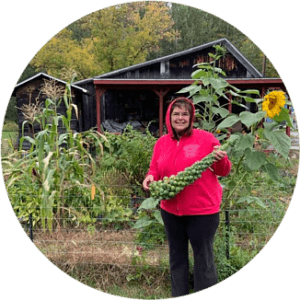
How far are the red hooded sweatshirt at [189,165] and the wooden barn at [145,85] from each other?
6.06 feet

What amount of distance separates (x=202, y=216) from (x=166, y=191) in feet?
1.02

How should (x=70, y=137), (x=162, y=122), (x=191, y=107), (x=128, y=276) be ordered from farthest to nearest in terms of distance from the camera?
(x=162, y=122) → (x=70, y=137) → (x=128, y=276) → (x=191, y=107)

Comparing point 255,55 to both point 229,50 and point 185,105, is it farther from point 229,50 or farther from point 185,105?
point 185,105

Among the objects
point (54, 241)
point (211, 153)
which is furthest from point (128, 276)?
point (211, 153)

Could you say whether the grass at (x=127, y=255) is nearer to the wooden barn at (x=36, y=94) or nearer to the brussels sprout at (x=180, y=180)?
the wooden barn at (x=36, y=94)

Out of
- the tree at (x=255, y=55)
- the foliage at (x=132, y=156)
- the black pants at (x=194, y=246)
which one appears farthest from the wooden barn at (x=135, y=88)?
the black pants at (x=194, y=246)

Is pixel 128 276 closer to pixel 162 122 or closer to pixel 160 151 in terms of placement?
pixel 160 151

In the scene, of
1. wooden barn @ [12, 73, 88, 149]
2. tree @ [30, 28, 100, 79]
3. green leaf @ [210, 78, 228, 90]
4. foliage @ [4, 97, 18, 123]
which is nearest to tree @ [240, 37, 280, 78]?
green leaf @ [210, 78, 228, 90]

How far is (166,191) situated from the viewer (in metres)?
1.91

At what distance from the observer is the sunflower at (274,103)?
1.97 metres

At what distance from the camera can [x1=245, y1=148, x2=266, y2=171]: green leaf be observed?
7.09 feet

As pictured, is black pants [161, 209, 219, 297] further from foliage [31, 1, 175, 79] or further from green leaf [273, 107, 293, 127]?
foliage [31, 1, 175, 79]

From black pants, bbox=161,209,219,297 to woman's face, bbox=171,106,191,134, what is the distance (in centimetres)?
60

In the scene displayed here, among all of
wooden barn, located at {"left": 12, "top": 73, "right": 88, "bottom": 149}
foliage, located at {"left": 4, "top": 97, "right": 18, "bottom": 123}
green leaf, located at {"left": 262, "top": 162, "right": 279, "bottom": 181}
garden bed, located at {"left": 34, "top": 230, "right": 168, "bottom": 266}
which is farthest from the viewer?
wooden barn, located at {"left": 12, "top": 73, "right": 88, "bottom": 149}
